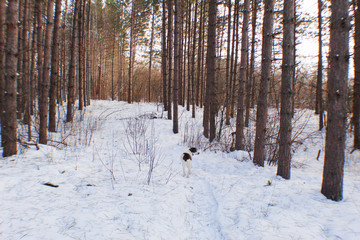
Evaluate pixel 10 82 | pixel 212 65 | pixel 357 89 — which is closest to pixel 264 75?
pixel 212 65

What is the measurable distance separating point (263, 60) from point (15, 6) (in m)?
6.20

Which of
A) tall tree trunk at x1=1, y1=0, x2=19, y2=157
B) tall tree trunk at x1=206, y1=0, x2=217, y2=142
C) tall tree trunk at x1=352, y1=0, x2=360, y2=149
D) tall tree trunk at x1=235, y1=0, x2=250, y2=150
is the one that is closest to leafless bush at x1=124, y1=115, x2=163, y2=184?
tall tree trunk at x1=206, y1=0, x2=217, y2=142

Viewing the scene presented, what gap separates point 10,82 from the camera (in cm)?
431

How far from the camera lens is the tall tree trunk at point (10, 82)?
4.21 m

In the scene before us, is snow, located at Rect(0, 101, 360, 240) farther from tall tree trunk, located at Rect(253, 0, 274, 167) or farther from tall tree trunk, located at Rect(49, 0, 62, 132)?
tall tree trunk, located at Rect(49, 0, 62, 132)

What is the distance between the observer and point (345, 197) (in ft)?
10.2

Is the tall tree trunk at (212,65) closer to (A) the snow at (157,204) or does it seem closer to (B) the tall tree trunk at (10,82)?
(A) the snow at (157,204)

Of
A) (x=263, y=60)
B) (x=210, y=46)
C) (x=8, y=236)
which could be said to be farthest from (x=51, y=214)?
(x=210, y=46)

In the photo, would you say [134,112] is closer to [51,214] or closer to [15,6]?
[15,6]

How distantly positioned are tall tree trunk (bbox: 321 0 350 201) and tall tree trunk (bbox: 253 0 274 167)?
6.29 ft

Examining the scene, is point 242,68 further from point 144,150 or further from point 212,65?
point 144,150

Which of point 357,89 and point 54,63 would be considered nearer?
point 357,89

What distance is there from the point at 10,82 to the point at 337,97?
6.67 meters

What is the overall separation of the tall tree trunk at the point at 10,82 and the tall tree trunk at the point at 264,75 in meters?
6.13
